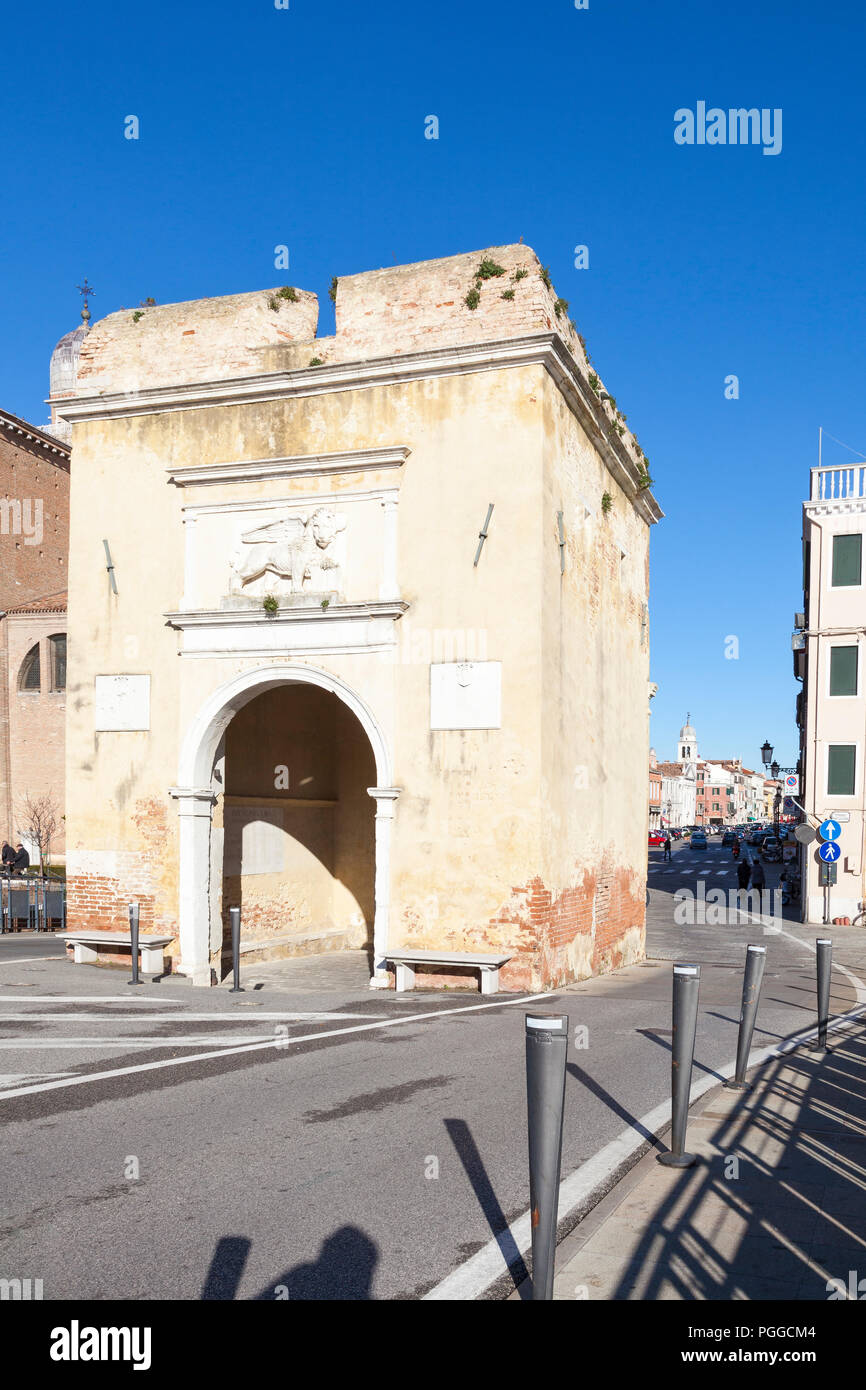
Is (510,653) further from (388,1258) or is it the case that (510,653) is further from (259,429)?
A: (388,1258)

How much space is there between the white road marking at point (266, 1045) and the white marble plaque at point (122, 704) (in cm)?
602

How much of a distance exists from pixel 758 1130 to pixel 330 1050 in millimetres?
3576

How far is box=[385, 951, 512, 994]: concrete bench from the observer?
1242cm

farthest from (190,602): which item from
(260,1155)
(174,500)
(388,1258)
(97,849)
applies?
(388,1258)

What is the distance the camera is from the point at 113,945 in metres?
14.4

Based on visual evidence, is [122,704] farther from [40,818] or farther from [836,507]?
[40,818]

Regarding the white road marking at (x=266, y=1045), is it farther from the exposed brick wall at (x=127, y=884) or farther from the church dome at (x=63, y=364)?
the church dome at (x=63, y=364)

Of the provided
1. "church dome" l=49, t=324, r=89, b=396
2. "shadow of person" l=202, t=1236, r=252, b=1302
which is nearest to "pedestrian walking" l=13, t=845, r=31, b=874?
"church dome" l=49, t=324, r=89, b=396

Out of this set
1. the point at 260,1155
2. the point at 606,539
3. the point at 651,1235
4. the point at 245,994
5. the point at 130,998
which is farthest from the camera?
the point at 606,539

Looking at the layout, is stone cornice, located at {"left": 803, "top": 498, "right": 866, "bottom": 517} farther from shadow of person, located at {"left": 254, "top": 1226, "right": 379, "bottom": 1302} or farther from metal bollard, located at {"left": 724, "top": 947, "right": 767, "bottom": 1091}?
shadow of person, located at {"left": 254, "top": 1226, "right": 379, "bottom": 1302}

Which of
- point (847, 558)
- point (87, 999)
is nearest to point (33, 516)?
point (847, 558)

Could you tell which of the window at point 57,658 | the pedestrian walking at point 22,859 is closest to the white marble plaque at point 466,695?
the pedestrian walking at point 22,859

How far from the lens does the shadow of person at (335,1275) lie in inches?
155

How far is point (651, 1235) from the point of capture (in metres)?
4.50
